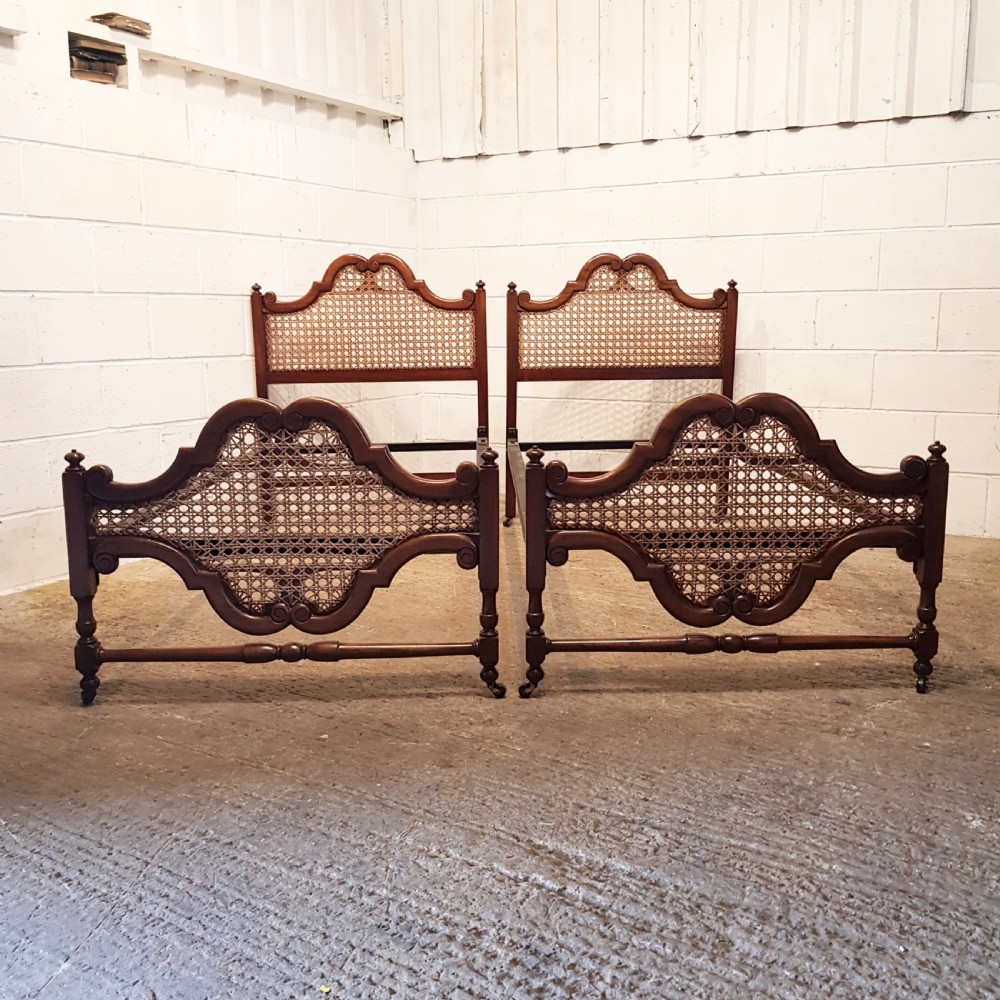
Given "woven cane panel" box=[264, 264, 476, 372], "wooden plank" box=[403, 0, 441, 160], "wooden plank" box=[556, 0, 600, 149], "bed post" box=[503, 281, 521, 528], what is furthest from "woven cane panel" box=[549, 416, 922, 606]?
"wooden plank" box=[403, 0, 441, 160]

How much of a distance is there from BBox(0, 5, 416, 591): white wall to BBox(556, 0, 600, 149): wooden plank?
2.88 ft

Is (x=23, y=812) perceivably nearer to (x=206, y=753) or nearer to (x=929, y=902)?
(x=206, y=753)

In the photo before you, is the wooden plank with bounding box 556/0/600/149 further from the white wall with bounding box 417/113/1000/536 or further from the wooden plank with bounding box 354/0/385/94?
the wooden plank with bounding box 354/0/385/94

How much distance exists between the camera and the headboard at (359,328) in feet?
11.5

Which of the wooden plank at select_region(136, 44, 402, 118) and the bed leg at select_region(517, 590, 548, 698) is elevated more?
the wooden plank at select_region(136, 44, 402, 118)

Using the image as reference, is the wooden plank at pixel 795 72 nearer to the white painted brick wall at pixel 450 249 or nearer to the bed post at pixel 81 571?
the white painted brick wall at pixel 450 249

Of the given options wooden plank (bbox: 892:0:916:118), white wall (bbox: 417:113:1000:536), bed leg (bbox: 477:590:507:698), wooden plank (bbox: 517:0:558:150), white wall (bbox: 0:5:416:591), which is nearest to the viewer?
bed leg (bbox: 477:590:507:698)

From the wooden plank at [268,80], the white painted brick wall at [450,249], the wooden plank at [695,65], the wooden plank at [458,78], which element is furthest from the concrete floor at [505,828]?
the wooden plank at [458,78]

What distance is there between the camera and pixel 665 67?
145 inches

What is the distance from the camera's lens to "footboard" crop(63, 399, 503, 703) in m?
2.02

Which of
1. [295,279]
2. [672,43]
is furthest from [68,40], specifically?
[672,43]

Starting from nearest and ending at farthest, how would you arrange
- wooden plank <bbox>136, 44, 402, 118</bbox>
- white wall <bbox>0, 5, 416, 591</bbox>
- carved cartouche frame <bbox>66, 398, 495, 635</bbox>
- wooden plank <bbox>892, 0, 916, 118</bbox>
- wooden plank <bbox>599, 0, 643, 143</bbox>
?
1. carved cartouche frame <bbox>66, 398, 495, 635</bbox>
2. white wall <bbox>0, 5, 416, 591</bbox>
3. wooden plank <bbox>136, 44, 402, 118</bbox>
4. wooden plank <bbox>892, 0, 916, 118</bbox>
5. wooden plank <bbox>599, 0, 643, 143</bbox>

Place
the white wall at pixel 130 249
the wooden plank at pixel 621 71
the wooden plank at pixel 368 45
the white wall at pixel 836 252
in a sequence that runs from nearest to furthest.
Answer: the white wall at pixel 130 249
the white wall at pixel 836 252
the wooden plank at pixel 621 71
the wooden plank at pixel 368 45

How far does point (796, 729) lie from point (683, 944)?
76 cm
